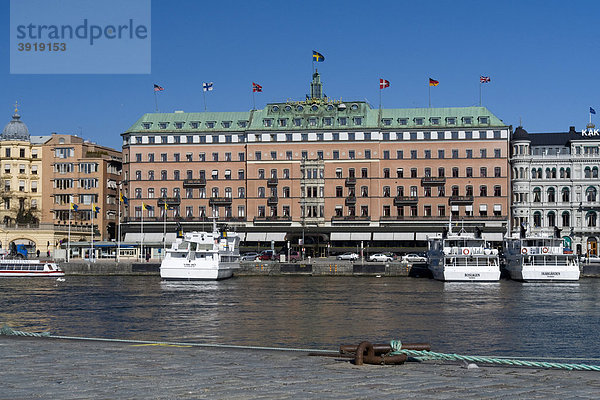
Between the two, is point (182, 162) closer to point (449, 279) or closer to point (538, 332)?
point (449, 279)

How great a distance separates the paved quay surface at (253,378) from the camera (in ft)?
55.8

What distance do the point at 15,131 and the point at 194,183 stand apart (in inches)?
1728

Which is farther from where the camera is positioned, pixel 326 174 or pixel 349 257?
pixel 326 174

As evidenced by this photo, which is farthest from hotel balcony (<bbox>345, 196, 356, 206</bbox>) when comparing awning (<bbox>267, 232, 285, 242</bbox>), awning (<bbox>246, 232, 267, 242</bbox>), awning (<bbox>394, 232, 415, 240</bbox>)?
awning (<bbox>246, 232, 267, 242</bbox>)

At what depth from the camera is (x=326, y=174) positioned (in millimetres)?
153000

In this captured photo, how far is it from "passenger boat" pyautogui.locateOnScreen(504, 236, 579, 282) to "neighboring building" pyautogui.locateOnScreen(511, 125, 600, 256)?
4548cm

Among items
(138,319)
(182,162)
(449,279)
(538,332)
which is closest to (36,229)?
(182,162)

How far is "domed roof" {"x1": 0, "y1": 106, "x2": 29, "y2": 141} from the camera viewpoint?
171125 millimetres

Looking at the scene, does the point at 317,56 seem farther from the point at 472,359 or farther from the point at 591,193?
the point at 472,359

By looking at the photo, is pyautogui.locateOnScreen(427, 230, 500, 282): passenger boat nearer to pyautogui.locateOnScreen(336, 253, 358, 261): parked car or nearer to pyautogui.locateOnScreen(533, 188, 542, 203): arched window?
pyautogui.locateOnScreen(336, 253, 358, 261): parked car

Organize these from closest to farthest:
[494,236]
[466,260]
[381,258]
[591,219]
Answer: [466,260] < [381,258] < [494,236] < [591,219]

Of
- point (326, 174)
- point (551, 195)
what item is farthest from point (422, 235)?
point (551, 195)

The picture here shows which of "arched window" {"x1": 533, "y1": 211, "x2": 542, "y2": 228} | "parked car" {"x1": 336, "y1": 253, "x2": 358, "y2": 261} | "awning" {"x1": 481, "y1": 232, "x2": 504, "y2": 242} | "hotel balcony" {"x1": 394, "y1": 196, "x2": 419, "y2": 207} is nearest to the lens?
"parked car" {"x1": 336, "y1": 253, "x2": 358, "y2": 261}

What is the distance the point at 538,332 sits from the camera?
45.4 meters
